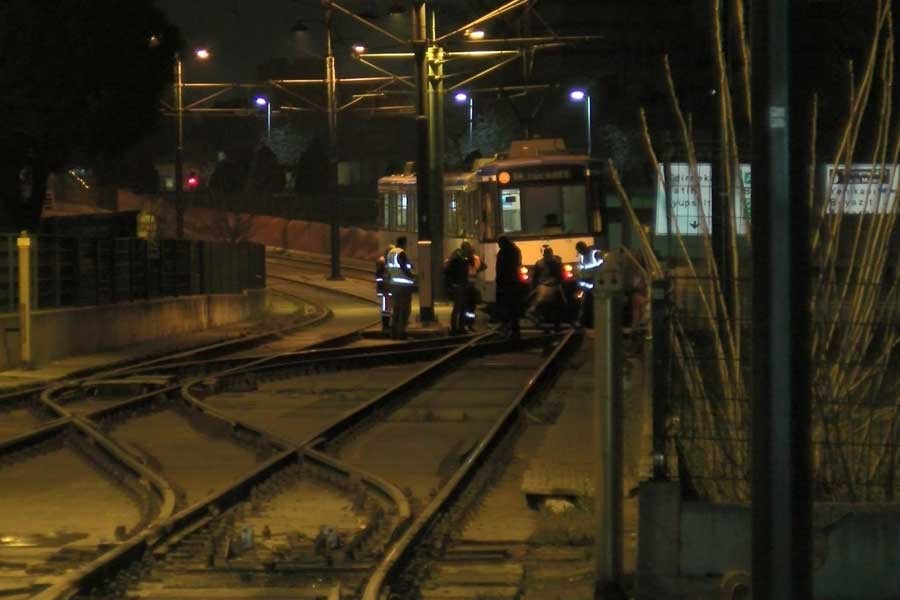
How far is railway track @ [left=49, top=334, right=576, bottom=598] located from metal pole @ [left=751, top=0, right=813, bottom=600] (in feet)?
11.5

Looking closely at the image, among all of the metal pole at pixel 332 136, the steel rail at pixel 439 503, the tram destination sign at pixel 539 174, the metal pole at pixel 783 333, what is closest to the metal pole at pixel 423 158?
the tram destination sign at pixel 539 174

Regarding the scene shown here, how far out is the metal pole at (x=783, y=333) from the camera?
A: 17.3ft

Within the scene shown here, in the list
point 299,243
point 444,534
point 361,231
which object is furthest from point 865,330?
point 299,243

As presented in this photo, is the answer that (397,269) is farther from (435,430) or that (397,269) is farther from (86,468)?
(86,468)

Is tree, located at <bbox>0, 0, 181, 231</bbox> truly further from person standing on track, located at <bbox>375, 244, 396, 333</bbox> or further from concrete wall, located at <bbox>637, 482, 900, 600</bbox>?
concrete wall, located at <bbox>637, 482, 900, 600</bbox>

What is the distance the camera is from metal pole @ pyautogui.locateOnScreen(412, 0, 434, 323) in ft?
97.6

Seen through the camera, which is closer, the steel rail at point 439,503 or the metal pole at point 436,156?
the steel rail at point 439,503

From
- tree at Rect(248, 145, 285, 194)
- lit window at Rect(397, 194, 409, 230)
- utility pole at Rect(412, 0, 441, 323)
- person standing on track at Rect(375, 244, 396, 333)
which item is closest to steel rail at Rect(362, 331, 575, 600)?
person standing on track at Rect(375, 244, 396, 333)

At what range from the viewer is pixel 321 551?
9.43m

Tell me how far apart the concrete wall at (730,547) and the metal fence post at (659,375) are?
0.18 metres

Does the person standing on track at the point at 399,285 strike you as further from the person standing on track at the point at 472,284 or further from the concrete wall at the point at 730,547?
the concrete wall at the point at 730,547

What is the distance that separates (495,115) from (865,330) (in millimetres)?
70039

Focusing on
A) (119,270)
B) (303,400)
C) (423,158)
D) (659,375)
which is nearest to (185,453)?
(303,400)

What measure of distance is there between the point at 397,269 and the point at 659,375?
60.5 ft
